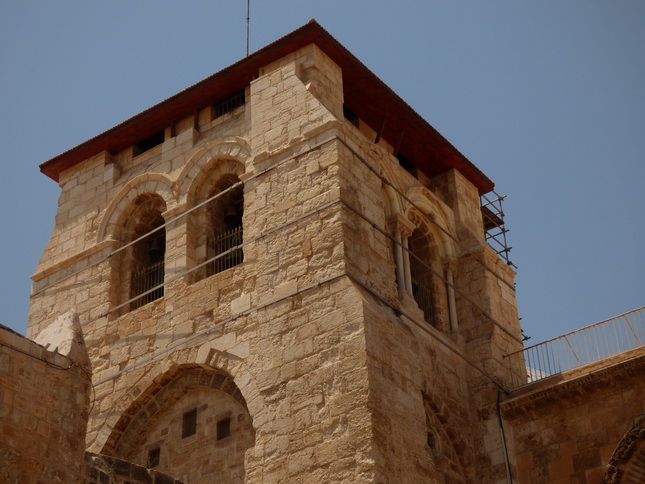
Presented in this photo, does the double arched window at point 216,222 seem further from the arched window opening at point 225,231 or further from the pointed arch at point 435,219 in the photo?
the pointed arch at point 435,219

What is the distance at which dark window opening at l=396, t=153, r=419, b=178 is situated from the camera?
24395 mm

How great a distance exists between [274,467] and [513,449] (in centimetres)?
466

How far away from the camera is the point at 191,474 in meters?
19.0

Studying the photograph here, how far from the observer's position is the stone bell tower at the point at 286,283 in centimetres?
1777

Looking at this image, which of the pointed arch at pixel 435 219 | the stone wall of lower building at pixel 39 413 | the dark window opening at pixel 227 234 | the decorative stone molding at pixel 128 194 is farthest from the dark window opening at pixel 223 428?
the pointed arch at pixel 435 219

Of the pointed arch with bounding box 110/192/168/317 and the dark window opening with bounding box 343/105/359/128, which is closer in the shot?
the pointed arch with bounding box 110/192/168/317

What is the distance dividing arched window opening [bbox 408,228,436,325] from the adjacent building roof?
188 centimetres

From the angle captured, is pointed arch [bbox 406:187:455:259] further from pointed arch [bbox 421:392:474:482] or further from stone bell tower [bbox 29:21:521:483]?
pointed arch [bbox 421:392:474:482]

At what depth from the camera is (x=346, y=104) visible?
75.3ft

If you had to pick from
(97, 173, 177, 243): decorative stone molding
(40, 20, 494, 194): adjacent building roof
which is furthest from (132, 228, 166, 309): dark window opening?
(40, 20, 494, 194): adjacent building roof

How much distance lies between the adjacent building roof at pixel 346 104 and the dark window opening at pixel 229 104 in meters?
0.12

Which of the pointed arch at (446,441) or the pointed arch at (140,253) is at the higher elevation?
the pointed arch at (140,253)

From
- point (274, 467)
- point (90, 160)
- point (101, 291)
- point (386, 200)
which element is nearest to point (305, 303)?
point (274, 467)

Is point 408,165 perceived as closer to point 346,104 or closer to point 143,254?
point 346,104
